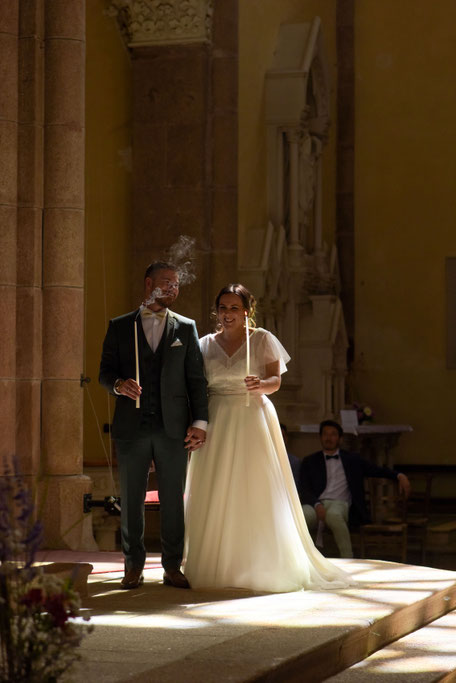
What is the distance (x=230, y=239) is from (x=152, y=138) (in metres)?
0.96

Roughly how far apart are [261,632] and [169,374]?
139cm

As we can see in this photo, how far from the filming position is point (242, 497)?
5523mm

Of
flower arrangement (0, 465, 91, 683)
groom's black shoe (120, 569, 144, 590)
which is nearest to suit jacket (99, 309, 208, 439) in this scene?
groom's black shoe (120, 569, 144, 590)

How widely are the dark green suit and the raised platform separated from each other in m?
0.28

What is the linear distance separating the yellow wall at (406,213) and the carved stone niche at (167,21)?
4714 mm

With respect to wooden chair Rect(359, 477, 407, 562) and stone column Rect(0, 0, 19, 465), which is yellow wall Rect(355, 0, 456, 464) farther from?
stone column Rect(0, 0, 19, 465)

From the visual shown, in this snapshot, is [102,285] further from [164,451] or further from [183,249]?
[164,451]

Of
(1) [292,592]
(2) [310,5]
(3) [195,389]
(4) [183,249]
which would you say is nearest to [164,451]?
(3) [195,389]

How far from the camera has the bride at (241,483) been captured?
545cm

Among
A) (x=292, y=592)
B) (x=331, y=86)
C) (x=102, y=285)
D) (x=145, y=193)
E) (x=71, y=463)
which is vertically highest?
(x=331, y=86)

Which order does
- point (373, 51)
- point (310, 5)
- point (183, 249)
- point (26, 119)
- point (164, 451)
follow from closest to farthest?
point (164, 451) < point (26, 119) < point (183, 249) < point (310, 5) < point (373, 51)

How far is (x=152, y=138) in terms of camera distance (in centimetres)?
945

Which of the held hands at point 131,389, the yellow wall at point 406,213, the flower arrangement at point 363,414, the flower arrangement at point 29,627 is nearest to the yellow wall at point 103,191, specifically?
the flower arrangement at point 363,414

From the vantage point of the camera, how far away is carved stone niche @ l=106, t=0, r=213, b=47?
9.32 metres
